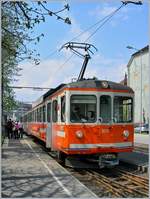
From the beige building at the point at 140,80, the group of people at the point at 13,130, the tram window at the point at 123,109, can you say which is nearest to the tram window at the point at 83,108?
the tram window at the point at 123,109

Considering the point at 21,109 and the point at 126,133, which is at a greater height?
the point at 21,109

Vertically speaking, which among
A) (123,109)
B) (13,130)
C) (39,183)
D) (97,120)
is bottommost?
(39,183)

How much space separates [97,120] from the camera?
656 inches

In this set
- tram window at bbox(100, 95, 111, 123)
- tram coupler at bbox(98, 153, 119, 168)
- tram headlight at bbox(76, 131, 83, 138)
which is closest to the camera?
tram headlight at bbox(76, 131, 83, 138)

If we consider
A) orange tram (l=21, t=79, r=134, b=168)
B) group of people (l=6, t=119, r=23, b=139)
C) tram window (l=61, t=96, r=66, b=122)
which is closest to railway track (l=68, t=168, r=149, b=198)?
orange tram (l=21, t=79, r=134, b=168)

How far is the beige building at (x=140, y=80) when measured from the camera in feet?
235

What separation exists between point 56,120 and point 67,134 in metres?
2.67

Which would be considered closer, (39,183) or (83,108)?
(39,183)

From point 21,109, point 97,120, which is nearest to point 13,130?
point 97,120

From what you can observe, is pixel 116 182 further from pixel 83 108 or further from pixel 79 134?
pixel 83 108

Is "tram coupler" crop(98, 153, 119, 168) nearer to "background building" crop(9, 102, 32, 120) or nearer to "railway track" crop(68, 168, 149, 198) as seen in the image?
"railway track" crop(68, 168, 149, 198)

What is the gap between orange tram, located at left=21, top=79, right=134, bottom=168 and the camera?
651 inches

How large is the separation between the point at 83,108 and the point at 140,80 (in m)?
60.7

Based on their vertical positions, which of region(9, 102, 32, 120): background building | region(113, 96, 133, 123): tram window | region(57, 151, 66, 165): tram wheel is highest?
region(9, 102, 32, 120): background building
